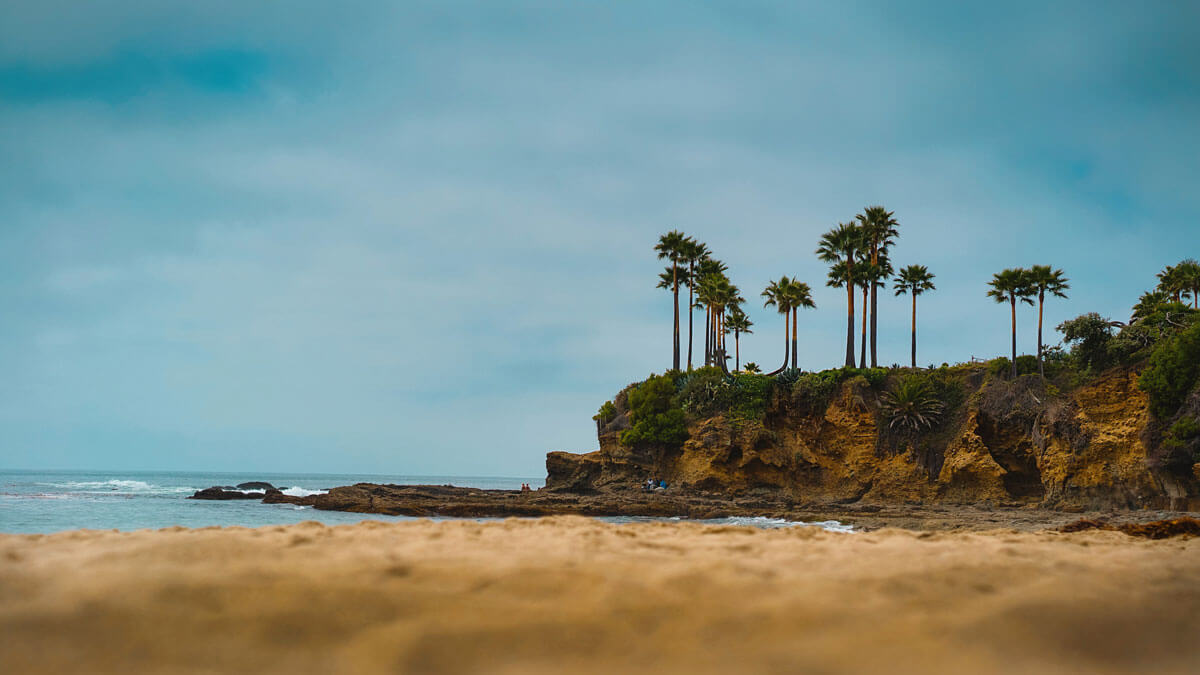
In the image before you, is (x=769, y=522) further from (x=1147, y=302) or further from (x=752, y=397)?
(x=1147, y=302)

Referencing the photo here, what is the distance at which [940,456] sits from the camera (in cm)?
3391

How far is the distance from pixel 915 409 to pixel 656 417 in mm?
13615

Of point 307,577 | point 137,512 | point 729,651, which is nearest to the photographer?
point 729,651

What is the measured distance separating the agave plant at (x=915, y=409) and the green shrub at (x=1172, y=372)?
29.4ft

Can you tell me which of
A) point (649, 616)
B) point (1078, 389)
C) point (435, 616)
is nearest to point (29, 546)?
point (435, 616)

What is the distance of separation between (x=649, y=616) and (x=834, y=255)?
4162cm

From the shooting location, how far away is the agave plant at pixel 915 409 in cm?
3447

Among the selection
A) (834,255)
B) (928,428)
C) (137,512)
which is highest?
(834,255)

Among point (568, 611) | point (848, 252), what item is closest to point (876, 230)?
point (848, 252)

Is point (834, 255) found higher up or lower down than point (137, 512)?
higher up

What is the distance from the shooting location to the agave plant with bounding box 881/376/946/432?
34.5 metres

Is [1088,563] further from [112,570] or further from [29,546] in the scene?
[29,546]

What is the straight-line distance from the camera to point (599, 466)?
43.0 meters

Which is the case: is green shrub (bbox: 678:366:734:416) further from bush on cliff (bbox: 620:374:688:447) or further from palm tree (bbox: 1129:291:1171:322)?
palm tree (bbox: 1129:291:1171:322)
